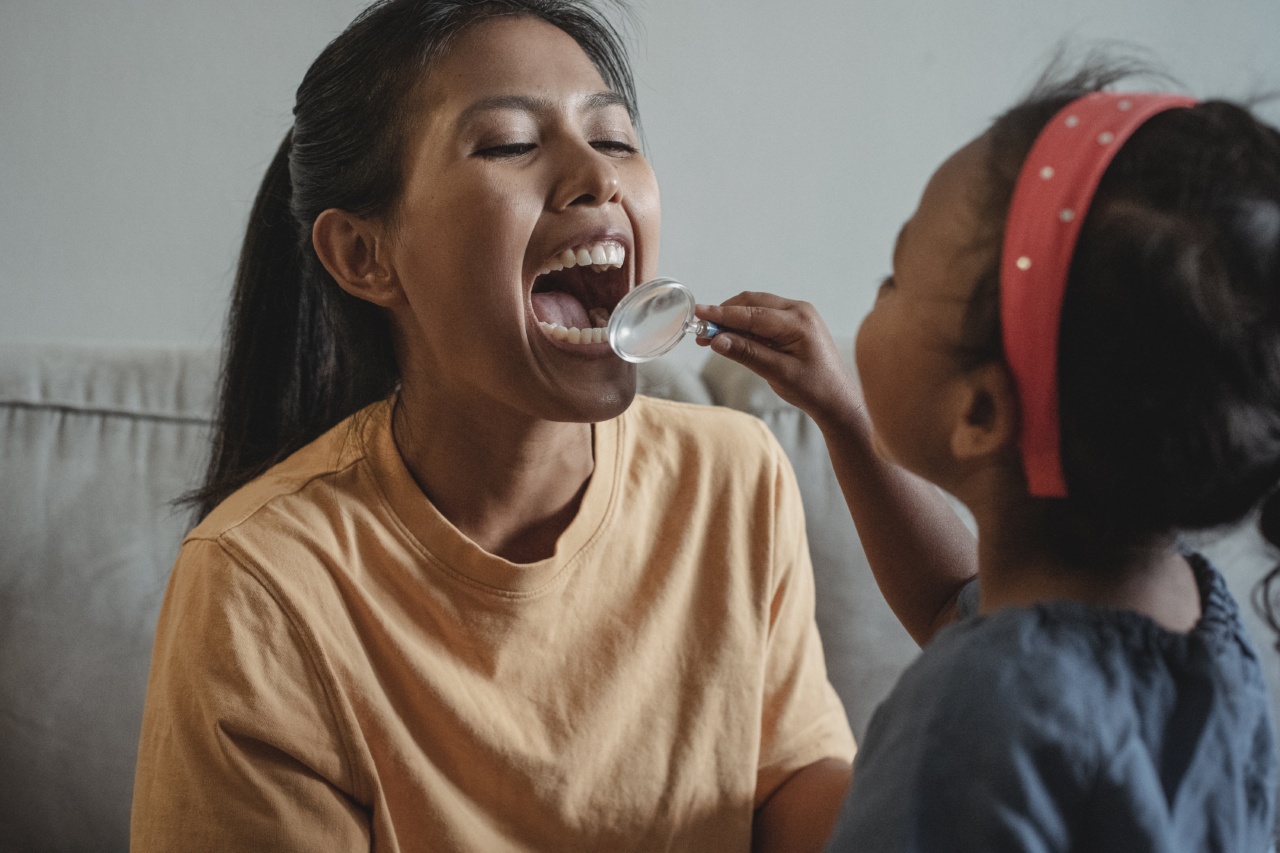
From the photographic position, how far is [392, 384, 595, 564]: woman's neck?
108 centimetres

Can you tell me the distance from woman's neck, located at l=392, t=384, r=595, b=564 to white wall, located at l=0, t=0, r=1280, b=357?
0.80 metres

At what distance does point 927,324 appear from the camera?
Result: 2.39 ft

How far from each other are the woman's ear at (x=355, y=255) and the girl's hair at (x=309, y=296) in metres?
0.02

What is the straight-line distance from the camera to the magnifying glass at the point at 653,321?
0.97 meters

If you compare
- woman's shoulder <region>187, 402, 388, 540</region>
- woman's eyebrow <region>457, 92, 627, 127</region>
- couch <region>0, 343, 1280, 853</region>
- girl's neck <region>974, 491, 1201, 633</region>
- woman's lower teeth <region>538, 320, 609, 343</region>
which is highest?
woman's eyebrow <region>457, 92, 627, 127</region>

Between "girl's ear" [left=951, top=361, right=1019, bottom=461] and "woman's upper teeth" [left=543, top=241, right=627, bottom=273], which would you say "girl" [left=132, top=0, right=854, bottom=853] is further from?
"girl's ear" [left=951, top=361, right=1019, bottom=461]

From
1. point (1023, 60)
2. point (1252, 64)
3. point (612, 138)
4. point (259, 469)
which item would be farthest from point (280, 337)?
point (1252, 64)

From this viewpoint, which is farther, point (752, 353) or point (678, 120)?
point (678, 120)

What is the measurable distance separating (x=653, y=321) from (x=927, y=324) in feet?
1.07

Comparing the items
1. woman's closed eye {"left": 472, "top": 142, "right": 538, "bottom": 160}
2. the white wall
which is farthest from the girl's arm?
the white wall

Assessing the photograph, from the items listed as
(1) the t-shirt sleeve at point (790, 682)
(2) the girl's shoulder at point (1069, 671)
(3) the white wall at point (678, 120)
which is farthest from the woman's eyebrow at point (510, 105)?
(3) the white wall at point (678, 120)

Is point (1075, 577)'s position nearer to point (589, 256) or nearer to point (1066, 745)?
point (1066, 745)

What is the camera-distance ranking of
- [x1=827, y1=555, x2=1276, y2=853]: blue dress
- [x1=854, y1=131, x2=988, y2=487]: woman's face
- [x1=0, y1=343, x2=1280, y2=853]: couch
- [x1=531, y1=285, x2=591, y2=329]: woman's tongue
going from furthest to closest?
[x1=0, y1=343, x2=1280, y2=853]: couch < [x1=531, y1=285, x2=591, y2=329]: woman's tongue < [x1=854, y1=131, x2=988, y2=487]: woman's face < [x1=827, y1=555, x2=1276, y2=853]: blue dress

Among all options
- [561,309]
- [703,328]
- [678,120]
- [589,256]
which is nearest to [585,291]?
[561,309]
